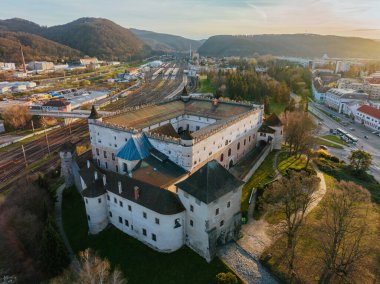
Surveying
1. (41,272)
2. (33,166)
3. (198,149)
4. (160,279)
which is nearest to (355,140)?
(198,149)

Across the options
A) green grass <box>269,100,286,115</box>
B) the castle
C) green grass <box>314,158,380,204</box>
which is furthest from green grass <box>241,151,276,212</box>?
green grass <box>269,100,286,115</box>

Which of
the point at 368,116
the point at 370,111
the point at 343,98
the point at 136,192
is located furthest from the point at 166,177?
the point at 343,98

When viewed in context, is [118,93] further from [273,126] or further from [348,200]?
[348,200]

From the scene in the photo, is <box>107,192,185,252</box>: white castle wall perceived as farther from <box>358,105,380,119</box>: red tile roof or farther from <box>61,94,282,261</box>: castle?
<box>358,105,380,119</box>: red tile roof

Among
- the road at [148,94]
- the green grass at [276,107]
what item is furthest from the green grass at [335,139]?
the road at [148,94]

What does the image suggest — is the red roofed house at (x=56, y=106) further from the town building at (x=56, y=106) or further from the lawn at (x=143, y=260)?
the lawn at (x=143, y=260)

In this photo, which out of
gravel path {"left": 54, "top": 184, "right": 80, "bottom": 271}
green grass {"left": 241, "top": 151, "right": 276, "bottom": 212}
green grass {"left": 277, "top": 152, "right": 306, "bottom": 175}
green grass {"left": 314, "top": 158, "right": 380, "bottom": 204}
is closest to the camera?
gravel path {"left": 54, "top": 184, "right": 80, "bottom": 271}

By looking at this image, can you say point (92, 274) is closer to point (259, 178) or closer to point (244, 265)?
point (244, 265)
